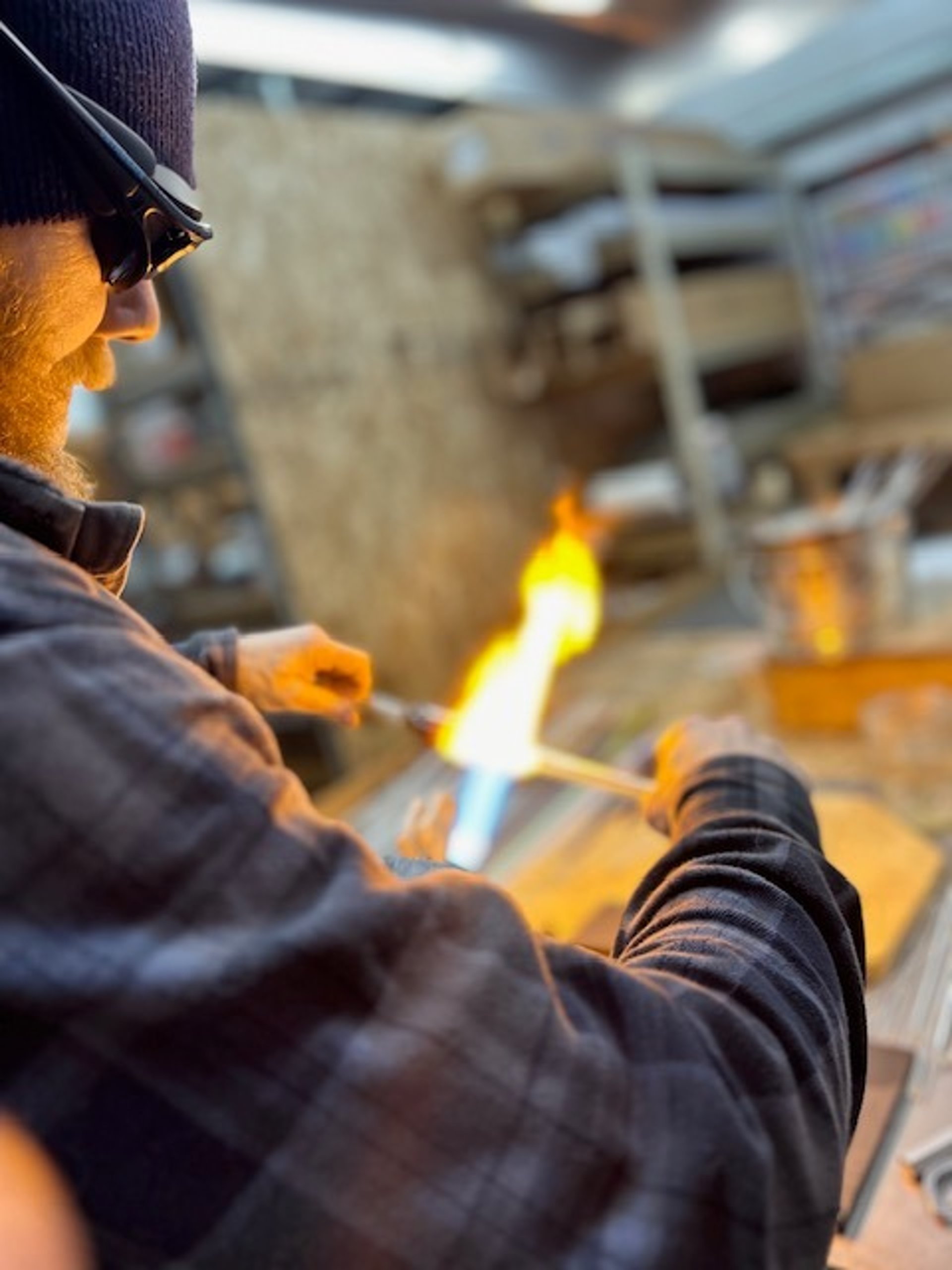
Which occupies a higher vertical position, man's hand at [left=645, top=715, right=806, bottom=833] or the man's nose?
the man's nose

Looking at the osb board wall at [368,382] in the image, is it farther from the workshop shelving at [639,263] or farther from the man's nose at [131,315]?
the man's nose at [131,315]

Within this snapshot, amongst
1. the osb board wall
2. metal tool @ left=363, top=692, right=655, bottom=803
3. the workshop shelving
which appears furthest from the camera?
the workshop shelving

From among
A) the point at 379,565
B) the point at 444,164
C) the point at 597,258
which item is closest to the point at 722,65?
the point at 597,258

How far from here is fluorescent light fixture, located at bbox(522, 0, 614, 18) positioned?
2611mm

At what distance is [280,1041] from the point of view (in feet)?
1.64

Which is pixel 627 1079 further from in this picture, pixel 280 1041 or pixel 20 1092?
pixel 20 1092

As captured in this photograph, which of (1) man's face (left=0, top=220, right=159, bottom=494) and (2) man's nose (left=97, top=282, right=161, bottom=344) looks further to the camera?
(2) man's nose (left=97, top=282, right=161, bottom=344)

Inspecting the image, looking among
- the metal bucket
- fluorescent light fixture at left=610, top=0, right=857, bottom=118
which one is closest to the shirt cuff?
the metal bucket

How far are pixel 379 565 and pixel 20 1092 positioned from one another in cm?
321

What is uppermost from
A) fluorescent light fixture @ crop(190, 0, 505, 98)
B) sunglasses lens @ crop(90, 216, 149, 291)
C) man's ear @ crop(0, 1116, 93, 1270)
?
fluorescent light fixture @ crop(190, 0, 505, 98)

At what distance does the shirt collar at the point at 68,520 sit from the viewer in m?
0.59

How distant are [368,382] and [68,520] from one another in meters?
3.19

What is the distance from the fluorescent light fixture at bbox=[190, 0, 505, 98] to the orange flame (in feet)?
5.20

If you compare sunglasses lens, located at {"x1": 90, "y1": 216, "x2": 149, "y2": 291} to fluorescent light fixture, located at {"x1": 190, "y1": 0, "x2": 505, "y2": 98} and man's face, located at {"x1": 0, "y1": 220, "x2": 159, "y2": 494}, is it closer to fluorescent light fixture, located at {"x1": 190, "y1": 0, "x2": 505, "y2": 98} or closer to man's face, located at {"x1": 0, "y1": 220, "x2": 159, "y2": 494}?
man's face, located at {"x1": 0, "y1": 220, "x2": 159, "y2": 494}
